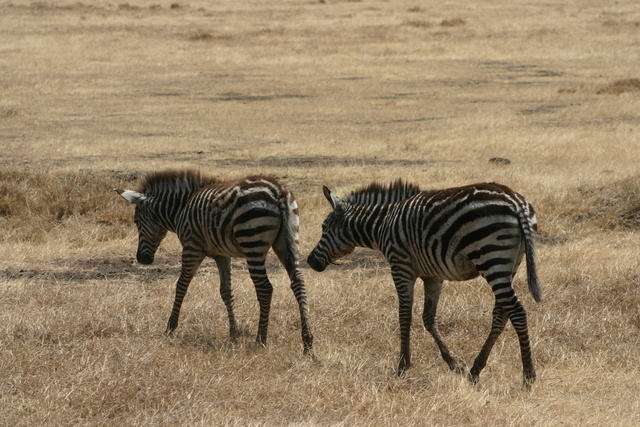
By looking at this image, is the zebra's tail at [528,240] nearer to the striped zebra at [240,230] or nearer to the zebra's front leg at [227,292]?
the striped zebra at [240,230]

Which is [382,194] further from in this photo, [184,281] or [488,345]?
[184,281]

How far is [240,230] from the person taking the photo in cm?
795

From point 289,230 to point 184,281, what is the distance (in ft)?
4.38

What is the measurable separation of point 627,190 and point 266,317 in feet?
27.2

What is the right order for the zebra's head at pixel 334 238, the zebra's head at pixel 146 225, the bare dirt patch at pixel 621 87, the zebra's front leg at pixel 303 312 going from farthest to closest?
1. the bare dirt patch at pixel 621 87
2. the zebra's head at pixel 146 225
3. the zebra's head at pixel 334 238
4. the zebra's front leg at pixel 303 312

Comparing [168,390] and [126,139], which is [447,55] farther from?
[168,390]

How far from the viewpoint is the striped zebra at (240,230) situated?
7.93 m

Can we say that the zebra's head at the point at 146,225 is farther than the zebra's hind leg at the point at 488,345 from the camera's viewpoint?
Yes

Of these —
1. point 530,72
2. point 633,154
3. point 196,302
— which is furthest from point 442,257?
point 530,72

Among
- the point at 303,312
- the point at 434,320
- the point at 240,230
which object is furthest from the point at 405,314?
the point at 240,230

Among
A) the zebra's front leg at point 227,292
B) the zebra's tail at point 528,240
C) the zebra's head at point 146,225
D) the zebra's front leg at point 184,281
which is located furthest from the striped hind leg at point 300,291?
the zebra's tail at point 528,240

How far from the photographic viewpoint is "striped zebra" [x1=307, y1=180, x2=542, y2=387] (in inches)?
264

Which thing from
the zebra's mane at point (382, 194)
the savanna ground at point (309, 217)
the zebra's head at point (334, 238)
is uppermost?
the zebra's mane at point (382, 194)

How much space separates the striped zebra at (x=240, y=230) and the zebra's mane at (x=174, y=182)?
14 millimetres
